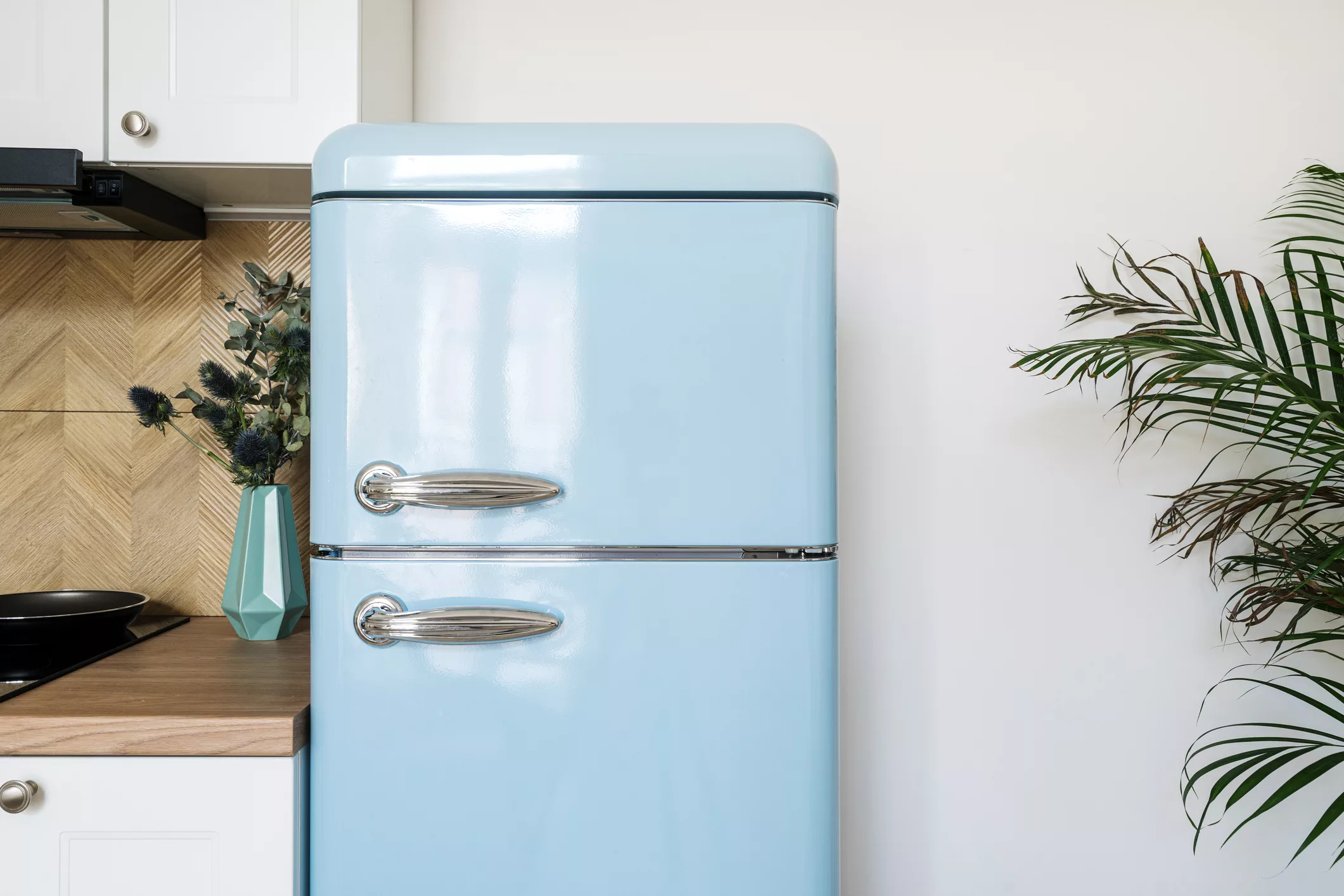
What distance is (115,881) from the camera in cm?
94

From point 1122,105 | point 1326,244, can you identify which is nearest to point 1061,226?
point 1122,105

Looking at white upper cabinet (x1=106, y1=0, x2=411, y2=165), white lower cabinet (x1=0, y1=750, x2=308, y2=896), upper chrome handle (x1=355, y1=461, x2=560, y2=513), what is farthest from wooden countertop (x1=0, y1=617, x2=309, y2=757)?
white upper cabinet (x1=106, y1=0, x2=411, y2=165)

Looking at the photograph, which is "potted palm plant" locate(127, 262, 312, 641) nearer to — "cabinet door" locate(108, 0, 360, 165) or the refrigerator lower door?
"cabinet door" locate(108, 0, 360, 165)

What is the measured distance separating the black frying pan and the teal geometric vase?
0.15 metres

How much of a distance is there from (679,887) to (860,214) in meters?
1.23

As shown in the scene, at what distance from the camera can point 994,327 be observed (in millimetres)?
1590

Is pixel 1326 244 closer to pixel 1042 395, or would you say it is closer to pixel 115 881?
pixel 1042 395

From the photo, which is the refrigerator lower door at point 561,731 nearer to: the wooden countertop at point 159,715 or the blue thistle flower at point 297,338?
the wooden countertop at point 159,715

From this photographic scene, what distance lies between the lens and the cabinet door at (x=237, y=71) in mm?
1202

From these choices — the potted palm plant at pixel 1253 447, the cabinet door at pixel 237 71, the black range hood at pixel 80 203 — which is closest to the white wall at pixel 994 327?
the potted palm plant at pixel 1253 447

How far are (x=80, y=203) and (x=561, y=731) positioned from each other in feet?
3.65

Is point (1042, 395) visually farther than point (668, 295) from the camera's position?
Yes

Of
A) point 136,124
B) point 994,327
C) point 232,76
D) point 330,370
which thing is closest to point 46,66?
point 136,124

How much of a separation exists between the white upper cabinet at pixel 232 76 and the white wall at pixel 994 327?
40cm
